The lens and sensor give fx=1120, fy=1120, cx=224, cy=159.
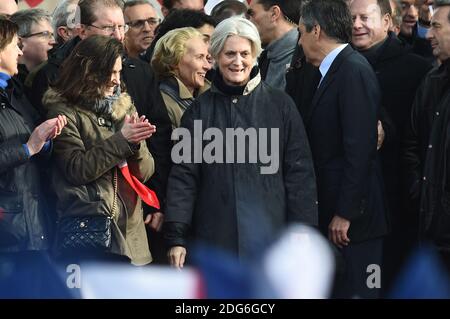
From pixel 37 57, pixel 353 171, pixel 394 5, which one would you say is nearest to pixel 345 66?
pixel 353 171

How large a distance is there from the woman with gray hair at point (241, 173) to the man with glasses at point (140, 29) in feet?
6.44

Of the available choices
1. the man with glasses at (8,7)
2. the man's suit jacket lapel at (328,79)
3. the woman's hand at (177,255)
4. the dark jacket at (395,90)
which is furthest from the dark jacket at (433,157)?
the man with glasses at (8,7)

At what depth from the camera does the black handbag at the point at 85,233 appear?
5.17 m

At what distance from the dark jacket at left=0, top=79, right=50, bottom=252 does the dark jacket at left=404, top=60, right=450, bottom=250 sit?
6.00 ft

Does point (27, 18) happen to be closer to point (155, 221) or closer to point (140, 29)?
point (140, 29)

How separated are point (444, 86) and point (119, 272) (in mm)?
1851

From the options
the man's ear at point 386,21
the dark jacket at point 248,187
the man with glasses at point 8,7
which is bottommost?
the dark jacket at point 248,187

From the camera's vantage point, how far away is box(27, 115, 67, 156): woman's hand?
5.02 metres

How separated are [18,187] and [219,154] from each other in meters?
0.95

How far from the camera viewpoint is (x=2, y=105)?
5.13 m

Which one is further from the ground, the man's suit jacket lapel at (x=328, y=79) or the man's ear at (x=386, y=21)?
the man's ear at (x=386, y=21)

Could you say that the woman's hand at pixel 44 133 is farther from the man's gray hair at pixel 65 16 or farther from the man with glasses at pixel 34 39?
the man's gray hair at pixel 65 16

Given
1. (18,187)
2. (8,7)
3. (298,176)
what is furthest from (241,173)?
(8,7)
